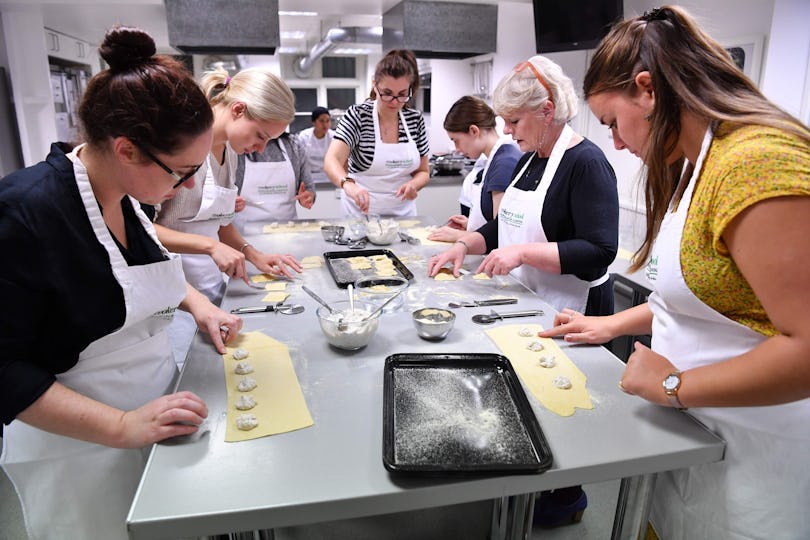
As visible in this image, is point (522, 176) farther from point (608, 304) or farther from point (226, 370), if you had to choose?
point (226, 370)

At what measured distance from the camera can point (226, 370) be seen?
3.81ft

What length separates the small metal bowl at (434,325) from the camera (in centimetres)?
129

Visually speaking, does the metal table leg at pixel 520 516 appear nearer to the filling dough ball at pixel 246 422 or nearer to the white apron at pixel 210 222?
the filling dough ball at pixel 246 422

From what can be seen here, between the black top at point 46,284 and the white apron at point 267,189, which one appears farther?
the white apron at point 267,189

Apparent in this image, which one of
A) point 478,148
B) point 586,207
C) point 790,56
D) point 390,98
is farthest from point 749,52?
point 586,207

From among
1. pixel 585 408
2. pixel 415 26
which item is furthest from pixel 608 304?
pixel 415 26

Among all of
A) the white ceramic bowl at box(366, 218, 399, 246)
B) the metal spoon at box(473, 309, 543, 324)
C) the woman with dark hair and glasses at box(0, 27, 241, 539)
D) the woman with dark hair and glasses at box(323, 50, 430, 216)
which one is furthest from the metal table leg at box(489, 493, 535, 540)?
the woman with dark hair and glasses at box(323, 50, 430, 216)

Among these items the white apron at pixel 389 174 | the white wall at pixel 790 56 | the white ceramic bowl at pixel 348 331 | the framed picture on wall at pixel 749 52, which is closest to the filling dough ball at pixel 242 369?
the white ceramic bowl at pixel 348 331

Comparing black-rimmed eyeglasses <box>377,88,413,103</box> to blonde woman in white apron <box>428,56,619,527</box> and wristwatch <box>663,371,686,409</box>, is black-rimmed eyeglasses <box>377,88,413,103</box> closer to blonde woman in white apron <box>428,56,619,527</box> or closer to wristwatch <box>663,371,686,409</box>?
blonde woman in white apron <box>428,56,619,527</box>

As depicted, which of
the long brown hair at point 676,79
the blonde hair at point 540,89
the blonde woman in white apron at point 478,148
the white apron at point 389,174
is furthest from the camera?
the white apron at point 389,174

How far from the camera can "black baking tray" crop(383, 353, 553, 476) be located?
2.72ft

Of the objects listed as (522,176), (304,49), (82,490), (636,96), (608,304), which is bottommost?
(82,490)

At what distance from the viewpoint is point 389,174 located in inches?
122

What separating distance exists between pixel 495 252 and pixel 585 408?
0.73m
